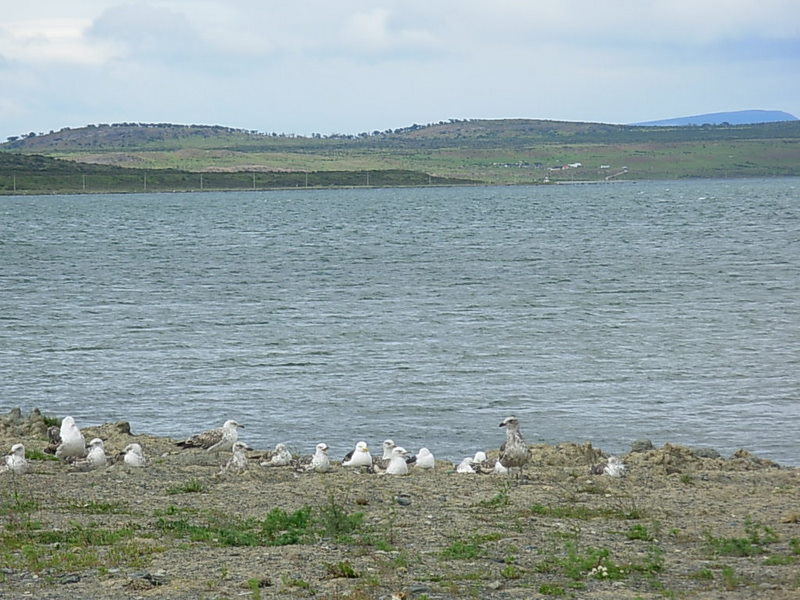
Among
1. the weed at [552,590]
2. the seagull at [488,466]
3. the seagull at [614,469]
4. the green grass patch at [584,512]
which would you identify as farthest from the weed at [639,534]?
the seagull at [488,466]

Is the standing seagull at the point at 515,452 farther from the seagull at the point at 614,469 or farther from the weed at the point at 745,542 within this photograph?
the weed at the point at 745,542

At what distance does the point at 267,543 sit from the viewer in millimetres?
10906

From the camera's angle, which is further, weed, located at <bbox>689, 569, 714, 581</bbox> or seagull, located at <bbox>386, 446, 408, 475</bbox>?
seagull, located at <bbox>386, 446, 408, 475</bbox>

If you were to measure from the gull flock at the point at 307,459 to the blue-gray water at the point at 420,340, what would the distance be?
10.8ft

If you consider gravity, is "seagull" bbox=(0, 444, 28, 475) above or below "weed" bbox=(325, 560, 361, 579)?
below

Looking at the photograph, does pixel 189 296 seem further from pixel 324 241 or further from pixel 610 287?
pixel 324 241

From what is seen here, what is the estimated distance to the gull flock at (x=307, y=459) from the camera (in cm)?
1505

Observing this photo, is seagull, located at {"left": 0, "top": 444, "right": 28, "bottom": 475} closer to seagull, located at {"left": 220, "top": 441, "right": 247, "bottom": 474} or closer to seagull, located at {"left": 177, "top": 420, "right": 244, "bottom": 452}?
seagull, located at {"left": 220, "top": 441, "right": 247, "bottom": 474}

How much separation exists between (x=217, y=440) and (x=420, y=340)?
14.5 metres

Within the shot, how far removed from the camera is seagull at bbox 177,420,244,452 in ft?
55.8

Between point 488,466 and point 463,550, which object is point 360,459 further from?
point 463,550

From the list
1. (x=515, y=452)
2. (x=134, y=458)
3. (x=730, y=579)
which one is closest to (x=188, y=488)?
(x=134, y=458)

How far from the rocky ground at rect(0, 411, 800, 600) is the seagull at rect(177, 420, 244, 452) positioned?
1244 mm

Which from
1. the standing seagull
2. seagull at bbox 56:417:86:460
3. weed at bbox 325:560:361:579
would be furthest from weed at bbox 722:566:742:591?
seagull at bbox 56:417:86:460
